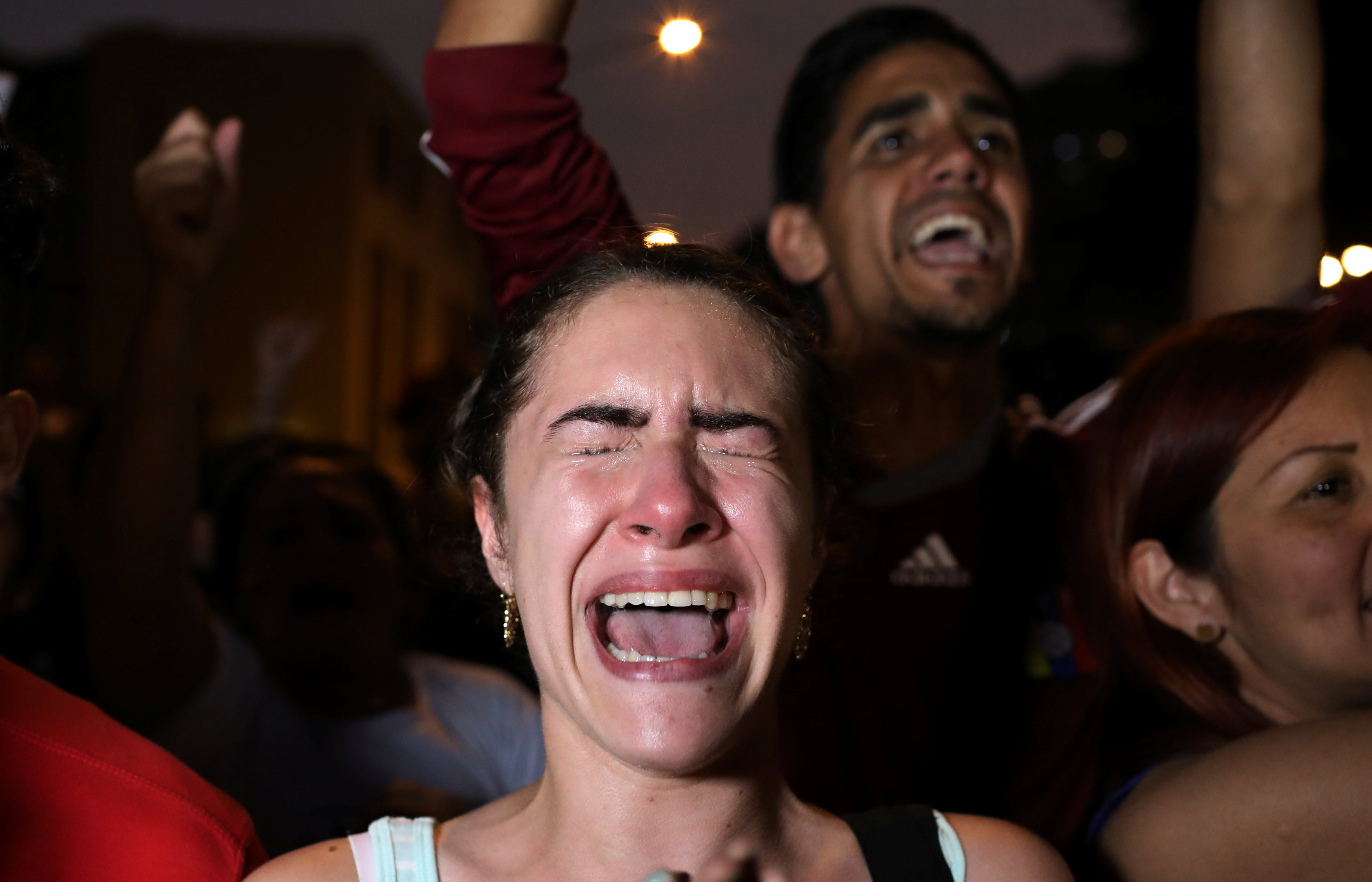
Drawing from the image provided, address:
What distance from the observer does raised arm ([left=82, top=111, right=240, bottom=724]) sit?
204cm

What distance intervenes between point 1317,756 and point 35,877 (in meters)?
1.55

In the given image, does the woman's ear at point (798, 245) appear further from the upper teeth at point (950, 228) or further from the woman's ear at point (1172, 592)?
the woman's ear at point (1172, 592)

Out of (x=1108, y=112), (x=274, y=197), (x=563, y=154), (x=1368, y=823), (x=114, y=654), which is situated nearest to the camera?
(x=1368, y=823)

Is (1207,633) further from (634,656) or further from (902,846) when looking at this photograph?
(634,656)

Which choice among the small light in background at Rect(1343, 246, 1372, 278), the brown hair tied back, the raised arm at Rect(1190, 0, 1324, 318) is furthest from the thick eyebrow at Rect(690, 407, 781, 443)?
the small light in background at Rect(1343, 246, 1372, 278)

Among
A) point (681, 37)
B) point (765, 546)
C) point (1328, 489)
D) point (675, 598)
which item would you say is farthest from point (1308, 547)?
point (681, 37)

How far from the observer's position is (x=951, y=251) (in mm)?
2236

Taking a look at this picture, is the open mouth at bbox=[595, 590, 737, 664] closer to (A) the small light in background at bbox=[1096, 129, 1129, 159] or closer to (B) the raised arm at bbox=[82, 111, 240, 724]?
(B) the raised arm at bbox=[82, 111, 240, 724]

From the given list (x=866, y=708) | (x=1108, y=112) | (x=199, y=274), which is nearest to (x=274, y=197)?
(x=1108, y=112)

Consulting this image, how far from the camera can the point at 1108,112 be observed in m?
7.44

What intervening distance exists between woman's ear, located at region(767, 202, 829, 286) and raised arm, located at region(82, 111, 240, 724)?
3.66 ft

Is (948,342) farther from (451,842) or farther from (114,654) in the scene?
(114,654)

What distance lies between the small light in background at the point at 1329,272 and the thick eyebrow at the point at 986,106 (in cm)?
72

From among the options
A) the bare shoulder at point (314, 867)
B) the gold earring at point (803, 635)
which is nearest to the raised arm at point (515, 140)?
the gold earring at point (803, 635)
